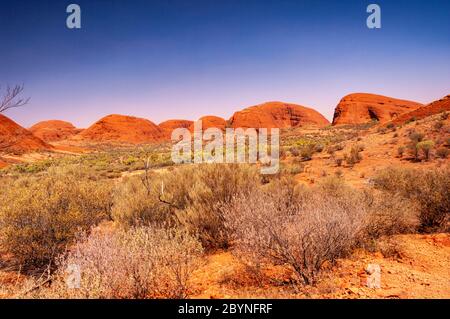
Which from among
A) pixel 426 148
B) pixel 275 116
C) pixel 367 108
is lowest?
pixel 426 148

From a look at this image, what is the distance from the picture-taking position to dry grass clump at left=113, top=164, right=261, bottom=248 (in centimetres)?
552

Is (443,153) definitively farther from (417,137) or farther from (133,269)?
(133,269)

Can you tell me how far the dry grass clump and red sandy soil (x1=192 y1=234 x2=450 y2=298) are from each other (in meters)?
0.67

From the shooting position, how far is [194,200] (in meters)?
5.73

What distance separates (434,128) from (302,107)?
4640 inches

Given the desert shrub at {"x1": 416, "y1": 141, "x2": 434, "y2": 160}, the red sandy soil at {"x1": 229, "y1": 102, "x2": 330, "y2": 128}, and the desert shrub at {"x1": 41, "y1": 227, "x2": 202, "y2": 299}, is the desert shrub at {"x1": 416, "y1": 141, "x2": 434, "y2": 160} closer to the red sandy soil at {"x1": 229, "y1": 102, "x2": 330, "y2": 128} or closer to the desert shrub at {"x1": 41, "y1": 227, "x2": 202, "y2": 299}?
the desert shrub at {"x1": 41, "y1": 227, "x2": 202, "y2": 299}

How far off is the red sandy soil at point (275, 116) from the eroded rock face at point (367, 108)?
15.3m

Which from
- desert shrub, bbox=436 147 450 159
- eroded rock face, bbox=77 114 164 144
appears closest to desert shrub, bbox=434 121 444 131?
desert shrub, bbox=436 147 450 159

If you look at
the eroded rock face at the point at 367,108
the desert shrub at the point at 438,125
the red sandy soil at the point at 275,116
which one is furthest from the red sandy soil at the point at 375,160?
the red sandy soil at the point at 275,116

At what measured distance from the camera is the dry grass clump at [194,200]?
5.52 m

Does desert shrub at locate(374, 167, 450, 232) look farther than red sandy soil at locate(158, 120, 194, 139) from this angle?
No

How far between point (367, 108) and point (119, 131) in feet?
257

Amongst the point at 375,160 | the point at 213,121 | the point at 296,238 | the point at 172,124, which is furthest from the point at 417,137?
the point at 172,124
